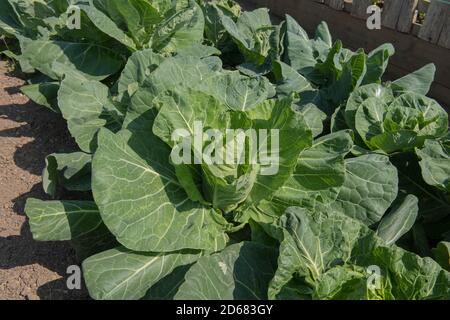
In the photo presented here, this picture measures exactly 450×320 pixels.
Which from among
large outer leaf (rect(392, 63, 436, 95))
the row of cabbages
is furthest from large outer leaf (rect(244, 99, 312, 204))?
large outer leaf (rect(392, 63, 436, 95))

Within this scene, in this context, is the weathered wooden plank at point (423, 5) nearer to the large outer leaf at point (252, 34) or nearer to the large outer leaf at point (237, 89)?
the large outer leaf at point (252, 34)

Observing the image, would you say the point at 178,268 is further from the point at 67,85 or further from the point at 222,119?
the point at 67,85

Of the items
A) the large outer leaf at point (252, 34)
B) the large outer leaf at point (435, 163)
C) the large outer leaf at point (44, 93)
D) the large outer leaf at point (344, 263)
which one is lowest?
the large outer leaf at point (44, 93)

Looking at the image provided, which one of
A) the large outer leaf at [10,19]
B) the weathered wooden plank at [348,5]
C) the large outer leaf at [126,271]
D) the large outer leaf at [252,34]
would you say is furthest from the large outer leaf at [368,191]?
the large outer leaf at [10,19]

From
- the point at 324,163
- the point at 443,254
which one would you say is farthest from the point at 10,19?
the point at 443,254

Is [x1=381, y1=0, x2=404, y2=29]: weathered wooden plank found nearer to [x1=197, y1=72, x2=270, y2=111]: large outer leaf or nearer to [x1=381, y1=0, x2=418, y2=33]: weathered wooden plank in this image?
[x1=381, y1=0, x2=418, y2=33]: weathered wooden plank
